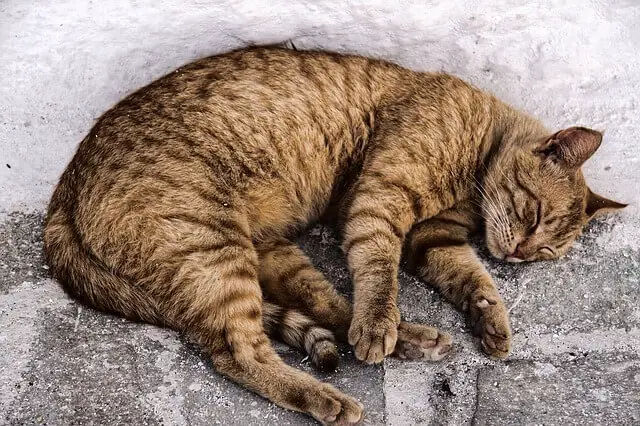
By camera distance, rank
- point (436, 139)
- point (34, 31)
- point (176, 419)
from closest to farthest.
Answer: point (176, 419), point (34, 31), point (436, 139)

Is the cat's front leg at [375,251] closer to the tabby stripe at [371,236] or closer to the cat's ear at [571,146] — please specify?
the tabby stripe at [371,236]

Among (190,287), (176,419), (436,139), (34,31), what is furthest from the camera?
Answer: (436,139)

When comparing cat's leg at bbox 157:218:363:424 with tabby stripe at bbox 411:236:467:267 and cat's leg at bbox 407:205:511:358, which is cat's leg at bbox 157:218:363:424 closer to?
cat's leg at bbox 407:205:511:358

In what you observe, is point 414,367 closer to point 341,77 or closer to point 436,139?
point 436,139

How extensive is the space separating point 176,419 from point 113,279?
2.03ft

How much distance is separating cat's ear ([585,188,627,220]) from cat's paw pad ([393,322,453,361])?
3.04 feet

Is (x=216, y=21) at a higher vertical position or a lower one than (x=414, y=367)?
higher

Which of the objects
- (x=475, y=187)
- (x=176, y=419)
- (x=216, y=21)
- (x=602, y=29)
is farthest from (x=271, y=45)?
(x=176, y=419)

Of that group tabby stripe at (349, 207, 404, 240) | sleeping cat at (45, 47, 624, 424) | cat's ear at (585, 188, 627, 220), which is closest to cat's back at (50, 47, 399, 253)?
sleeping cat at (45, 47, 624, 424)

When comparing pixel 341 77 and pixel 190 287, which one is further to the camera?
pixel 341 77

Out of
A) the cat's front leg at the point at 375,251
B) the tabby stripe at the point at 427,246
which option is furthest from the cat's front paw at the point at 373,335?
the tabby stripe at the point at 427,246

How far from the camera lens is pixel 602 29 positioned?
3.39 m

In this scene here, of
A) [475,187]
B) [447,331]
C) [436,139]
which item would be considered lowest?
[447,331]

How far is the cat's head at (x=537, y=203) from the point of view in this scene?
11.5ft
